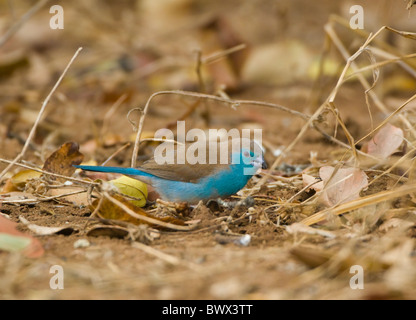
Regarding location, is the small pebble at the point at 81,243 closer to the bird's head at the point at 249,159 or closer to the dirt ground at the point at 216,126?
the dirt ground at the point at 216,126

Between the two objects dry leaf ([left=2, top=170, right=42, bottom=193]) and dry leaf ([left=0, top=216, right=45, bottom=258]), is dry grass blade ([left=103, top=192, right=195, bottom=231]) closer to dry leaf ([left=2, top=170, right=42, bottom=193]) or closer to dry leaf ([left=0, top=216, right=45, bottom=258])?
dry leaf ([left=0, top=216, right=45, bottom=258])

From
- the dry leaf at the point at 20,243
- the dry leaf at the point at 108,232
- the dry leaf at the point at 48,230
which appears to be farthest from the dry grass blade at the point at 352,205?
the dry leaf at the point at 20,243

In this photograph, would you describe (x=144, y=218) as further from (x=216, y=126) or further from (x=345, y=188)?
(x=216, y=126)

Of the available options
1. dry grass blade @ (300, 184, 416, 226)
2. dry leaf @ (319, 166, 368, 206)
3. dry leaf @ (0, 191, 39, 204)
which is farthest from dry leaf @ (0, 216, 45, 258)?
dry leaf @ (319, 166, 368, 206)

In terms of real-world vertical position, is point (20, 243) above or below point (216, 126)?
below

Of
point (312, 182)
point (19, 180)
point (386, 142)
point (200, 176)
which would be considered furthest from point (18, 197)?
point (386, 142)
